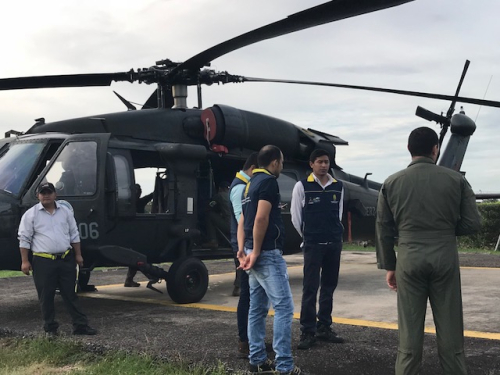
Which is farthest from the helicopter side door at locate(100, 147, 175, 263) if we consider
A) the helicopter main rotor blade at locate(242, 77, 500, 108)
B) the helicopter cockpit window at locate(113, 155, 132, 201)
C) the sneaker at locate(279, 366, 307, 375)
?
the sneaker at locate(279, 366, 307, 375)

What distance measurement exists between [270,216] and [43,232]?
9.21ft

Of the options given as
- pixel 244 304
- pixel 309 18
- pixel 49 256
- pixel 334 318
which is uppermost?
pixel 309 18

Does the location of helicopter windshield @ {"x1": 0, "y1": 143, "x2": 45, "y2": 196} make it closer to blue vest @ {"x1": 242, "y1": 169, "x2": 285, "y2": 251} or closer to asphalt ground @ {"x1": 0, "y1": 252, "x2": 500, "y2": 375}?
asphalt ground @ {"x1": 0, "y1": 252, "x2": 500, "y2": 375}

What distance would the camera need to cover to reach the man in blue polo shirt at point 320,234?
5.71m

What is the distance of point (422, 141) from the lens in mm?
4082

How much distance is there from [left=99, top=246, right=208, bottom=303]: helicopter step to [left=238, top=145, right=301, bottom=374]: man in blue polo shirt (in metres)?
3.30

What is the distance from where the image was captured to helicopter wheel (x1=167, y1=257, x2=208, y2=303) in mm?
8320

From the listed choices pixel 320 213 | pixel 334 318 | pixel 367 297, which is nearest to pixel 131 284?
pixel 367 297

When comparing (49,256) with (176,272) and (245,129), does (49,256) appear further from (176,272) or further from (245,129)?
(245,129)

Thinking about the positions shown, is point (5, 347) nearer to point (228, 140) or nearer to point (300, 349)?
point (300, 349)

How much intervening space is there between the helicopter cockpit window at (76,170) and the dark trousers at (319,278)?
10.8ft

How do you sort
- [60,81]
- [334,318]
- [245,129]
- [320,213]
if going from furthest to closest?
[245,129] → [60,81] → [334,318] → [320,213]

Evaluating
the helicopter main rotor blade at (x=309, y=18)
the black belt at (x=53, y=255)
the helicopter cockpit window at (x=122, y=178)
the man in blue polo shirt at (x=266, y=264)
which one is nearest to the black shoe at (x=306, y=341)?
the man in blue polo shirt at (x=266, y=264)

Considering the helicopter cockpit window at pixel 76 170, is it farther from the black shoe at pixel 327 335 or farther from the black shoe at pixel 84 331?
the black shoe at pixel 327 335
